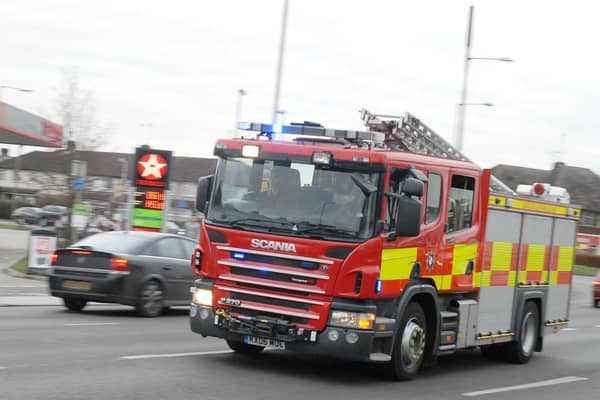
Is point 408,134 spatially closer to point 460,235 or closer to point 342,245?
point 460,235

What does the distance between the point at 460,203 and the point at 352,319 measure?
8.12 ft

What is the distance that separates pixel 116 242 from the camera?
1666 cm

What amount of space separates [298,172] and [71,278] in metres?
7.07

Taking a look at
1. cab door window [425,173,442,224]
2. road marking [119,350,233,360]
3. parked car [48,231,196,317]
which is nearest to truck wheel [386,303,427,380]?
cab door window [425,173,442,224]

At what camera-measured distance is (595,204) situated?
10244 centimetres

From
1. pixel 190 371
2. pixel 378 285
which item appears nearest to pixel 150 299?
pixel 190 371

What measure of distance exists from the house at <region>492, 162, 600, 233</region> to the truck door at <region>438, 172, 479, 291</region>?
90.2m

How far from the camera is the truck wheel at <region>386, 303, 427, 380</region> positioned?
34.2 feet

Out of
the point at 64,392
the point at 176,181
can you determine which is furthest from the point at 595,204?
the point at 64,392

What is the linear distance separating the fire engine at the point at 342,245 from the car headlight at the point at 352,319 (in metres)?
0.01

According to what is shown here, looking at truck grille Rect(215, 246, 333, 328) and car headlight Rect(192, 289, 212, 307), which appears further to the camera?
A: car headlight Rect(192, 289, 212, 307)

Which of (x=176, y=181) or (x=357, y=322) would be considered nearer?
(x=357, y=322)

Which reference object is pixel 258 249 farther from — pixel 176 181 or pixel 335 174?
pixel 176 181

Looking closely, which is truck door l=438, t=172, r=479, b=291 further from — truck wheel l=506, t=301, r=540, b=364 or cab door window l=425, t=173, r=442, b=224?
truck wheel l=506, t=301, r=540, b=364
